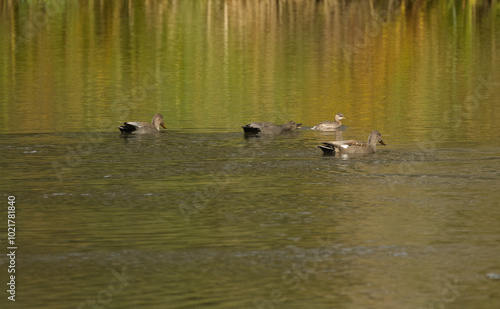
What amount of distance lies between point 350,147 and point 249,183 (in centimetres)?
354

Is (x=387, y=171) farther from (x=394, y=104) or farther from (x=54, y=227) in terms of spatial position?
(x=394, y=104)

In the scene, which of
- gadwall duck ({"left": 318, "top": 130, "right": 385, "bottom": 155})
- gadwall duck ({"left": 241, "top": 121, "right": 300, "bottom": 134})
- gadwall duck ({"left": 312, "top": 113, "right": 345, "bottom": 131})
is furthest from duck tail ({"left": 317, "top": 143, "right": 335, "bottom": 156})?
gadwall duck ({"left": 312, "top": 113, "right": 345, "bottom": 131})

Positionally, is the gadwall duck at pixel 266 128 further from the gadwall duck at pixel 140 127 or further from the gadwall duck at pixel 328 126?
the gadwall duck at pixel 140 127

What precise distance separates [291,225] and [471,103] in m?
15.9

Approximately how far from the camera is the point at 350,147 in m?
21.0

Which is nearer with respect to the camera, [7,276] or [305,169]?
[7,276]

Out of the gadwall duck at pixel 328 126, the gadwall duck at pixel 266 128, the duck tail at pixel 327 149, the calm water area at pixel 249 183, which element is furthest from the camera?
the gadwall duck at pixel 328 126

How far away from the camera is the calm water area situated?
12.4 metres

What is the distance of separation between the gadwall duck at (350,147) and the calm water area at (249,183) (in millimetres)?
266

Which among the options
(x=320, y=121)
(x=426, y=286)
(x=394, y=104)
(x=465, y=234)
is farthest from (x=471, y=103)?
(x=426, y=286)

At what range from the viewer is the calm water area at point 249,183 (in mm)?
12406

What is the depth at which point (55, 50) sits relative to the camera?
46656mm

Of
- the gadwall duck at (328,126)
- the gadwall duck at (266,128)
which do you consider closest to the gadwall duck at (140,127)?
the gadwall duck at (266,128)

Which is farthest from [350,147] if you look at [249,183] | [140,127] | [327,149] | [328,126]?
[140,127]
